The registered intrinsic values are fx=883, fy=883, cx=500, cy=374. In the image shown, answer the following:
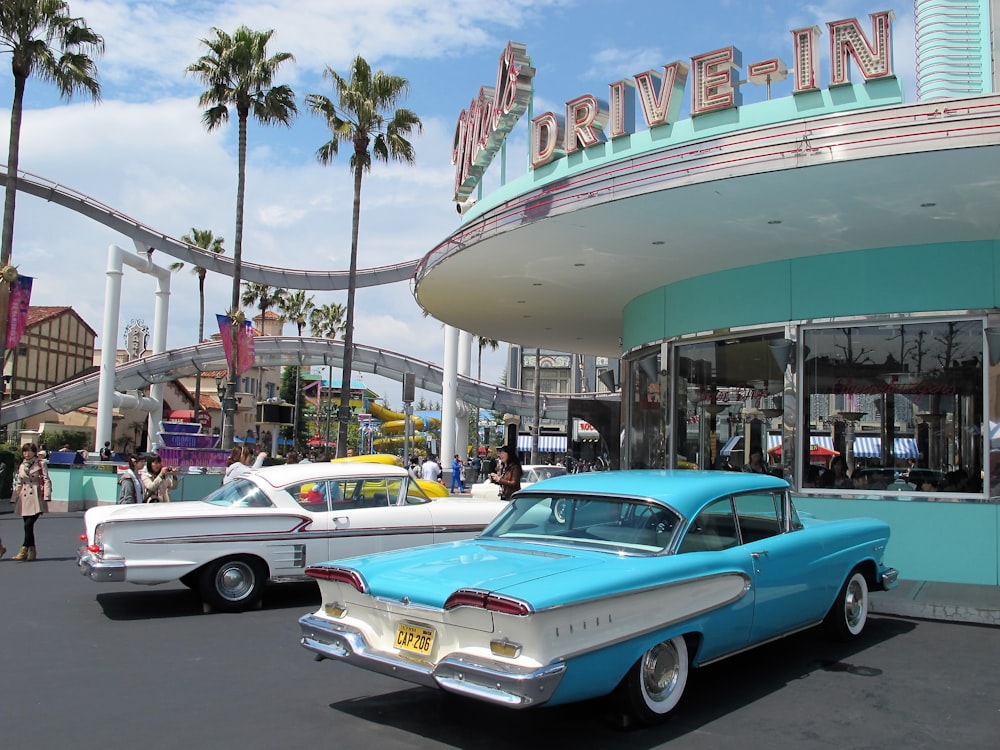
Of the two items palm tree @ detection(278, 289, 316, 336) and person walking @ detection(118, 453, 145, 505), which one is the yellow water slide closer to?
palm tree @ detection(278, 289, 316, 336)

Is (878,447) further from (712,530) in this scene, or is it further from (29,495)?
(29,495)

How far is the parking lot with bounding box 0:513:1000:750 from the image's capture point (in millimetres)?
4938

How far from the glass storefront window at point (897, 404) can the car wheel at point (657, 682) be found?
6316 mm

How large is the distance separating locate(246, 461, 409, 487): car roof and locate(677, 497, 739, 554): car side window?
454cm

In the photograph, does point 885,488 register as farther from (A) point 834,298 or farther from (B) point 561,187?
(B) point 561,187

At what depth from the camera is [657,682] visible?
5195mm

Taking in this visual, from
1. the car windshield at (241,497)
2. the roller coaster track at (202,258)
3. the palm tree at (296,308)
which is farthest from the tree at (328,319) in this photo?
the car windshield at (241,497)

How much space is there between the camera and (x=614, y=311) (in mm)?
16453

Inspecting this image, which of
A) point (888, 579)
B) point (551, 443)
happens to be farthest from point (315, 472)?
point (551, 443)

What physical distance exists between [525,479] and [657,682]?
18034 mm

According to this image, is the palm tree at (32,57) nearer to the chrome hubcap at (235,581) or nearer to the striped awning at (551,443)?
the chrome hubcap at (235,581)

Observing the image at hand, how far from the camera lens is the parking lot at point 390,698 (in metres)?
4.94

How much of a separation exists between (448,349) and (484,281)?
1731 centimetres

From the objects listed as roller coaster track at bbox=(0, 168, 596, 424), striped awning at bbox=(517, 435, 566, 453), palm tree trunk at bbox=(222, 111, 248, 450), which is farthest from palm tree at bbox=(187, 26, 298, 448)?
striped awning at bbox=(517, 435, 566, 453)
